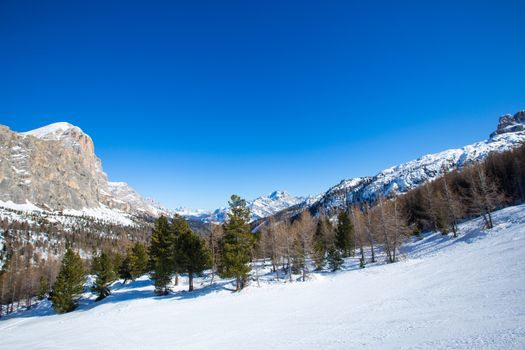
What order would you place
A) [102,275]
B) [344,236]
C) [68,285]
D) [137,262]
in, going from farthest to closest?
[137,262] → [344,236] → [102,275] → [68,285]

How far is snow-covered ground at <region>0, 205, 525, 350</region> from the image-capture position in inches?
419

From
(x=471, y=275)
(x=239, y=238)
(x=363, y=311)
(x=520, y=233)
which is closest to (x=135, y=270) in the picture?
(x=239, y=238)

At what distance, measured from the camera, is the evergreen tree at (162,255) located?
131 ft

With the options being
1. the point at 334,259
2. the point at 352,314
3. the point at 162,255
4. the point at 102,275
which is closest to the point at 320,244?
the point at 334,259

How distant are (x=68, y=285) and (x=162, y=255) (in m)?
17.4

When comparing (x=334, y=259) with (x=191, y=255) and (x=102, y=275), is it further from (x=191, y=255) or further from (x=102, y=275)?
(x=102, y=275)

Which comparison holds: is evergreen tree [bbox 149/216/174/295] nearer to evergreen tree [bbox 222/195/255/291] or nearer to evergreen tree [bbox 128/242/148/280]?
evergreen tree [bbox 222/195/255/291]

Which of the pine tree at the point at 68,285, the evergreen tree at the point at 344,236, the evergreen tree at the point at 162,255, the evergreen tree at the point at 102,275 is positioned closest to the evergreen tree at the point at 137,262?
the evergreen tree at the point at 102,275

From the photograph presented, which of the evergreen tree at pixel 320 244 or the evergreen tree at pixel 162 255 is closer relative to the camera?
the evergreen tree at pixel 162 255

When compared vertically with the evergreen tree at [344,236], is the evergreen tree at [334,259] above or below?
below

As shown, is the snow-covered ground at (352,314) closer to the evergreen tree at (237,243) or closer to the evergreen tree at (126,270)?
the evergreen tree at (237,243)

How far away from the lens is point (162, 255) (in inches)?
1652

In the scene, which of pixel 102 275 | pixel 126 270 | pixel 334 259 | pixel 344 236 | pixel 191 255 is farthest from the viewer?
pixel 126 270

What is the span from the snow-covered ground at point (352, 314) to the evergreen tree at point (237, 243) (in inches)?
97.2
